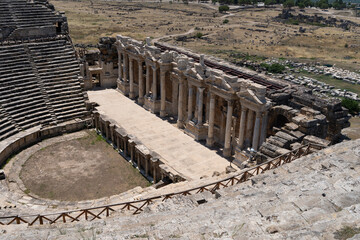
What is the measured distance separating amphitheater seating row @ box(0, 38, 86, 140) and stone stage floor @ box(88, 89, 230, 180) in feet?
11.5

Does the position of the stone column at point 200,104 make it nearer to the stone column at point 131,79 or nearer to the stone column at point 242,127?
the stone column at point 242,127

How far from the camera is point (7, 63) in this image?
32406 millimetres

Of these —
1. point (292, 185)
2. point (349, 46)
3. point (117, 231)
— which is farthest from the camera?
point (349, 46)

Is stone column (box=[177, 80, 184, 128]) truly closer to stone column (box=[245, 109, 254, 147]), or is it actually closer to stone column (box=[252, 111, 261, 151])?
stone column (box=[245, 109, 254, 147])

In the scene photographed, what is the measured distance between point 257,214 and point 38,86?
86.6 ft

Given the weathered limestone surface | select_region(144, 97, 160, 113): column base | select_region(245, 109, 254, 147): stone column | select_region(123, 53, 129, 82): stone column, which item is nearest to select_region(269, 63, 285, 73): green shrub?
select_region(123, 53, 129, 82): stone column

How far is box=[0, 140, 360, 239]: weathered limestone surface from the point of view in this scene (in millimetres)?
10086

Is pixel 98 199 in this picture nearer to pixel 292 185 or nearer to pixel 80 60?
pixel 292 185

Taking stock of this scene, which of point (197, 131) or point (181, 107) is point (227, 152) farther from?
point (181, 107)

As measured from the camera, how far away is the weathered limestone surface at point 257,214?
33.1 ft

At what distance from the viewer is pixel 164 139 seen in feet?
95.0

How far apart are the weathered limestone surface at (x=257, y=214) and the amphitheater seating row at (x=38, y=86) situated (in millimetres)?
17962

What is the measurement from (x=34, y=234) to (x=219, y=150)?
17.4 meters

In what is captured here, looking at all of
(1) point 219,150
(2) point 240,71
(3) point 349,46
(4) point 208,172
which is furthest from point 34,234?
(3) point 349,46
